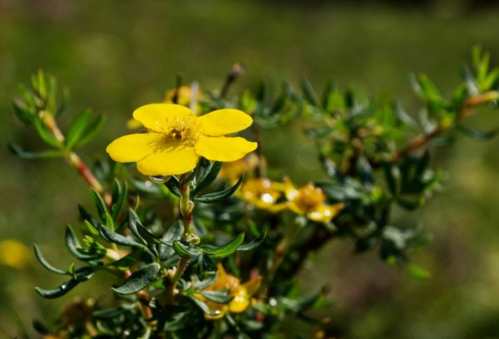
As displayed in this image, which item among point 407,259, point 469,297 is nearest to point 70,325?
point 407,259

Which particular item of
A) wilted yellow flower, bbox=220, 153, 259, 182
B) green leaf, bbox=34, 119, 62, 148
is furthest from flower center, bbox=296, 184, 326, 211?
green leaf, bbox=34, 119, 62, 148

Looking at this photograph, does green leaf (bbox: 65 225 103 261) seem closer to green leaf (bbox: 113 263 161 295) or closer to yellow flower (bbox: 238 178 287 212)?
green leaf (bbox: 113 263 161 295)

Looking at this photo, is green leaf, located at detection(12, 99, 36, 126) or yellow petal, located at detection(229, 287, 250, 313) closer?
yellow petal, located at detection(229, 287, 250, 313)

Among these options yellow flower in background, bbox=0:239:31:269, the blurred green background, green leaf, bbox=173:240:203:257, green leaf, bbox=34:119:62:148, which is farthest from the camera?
the blurred green background

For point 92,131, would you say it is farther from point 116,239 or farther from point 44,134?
point 116,239

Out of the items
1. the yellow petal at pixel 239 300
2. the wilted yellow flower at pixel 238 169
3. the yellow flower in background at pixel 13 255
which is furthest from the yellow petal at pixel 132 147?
the yellow flower in background at pixel 13 255

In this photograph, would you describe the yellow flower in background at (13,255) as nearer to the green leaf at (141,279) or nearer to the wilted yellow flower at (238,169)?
the wilted yellow flower at (238,169)
